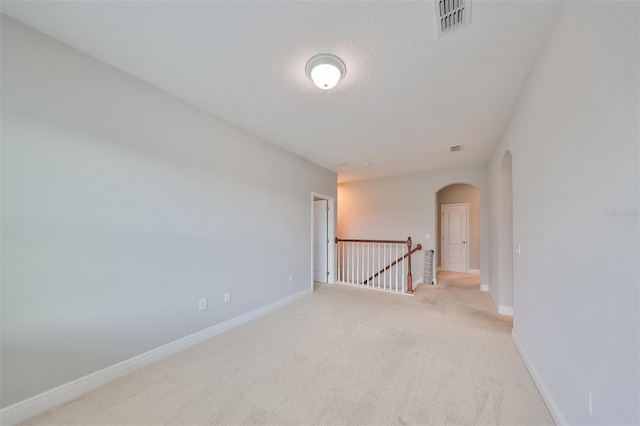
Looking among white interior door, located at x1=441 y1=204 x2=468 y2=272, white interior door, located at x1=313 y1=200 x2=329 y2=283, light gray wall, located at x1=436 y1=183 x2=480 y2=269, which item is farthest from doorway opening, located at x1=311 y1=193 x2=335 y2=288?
white interior door, located at x1=441 y1=204 x2=468 y2=272

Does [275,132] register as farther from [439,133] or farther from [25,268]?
[25,268]

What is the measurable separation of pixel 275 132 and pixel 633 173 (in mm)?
3184

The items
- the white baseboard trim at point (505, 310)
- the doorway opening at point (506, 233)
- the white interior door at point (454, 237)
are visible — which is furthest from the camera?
the white interior door at point (454, 237)

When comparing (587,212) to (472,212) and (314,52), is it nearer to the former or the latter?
(314,52)

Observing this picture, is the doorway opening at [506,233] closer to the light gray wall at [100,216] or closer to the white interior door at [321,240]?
the white interior door at [321,240]

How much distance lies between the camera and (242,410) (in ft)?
5.47

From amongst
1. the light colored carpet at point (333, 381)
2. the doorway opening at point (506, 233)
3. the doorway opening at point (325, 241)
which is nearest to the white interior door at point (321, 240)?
the doorway opening at point (325, 241)

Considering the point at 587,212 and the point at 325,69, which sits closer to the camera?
the point at 587,212

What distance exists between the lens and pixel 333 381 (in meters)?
1.96

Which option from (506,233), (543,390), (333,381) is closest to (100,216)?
(333,381)

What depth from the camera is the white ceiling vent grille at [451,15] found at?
4.59ft

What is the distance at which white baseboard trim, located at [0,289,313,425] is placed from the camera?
5.10 feet

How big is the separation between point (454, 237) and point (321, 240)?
4347 mm

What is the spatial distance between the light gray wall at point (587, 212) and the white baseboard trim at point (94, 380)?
3.11m
